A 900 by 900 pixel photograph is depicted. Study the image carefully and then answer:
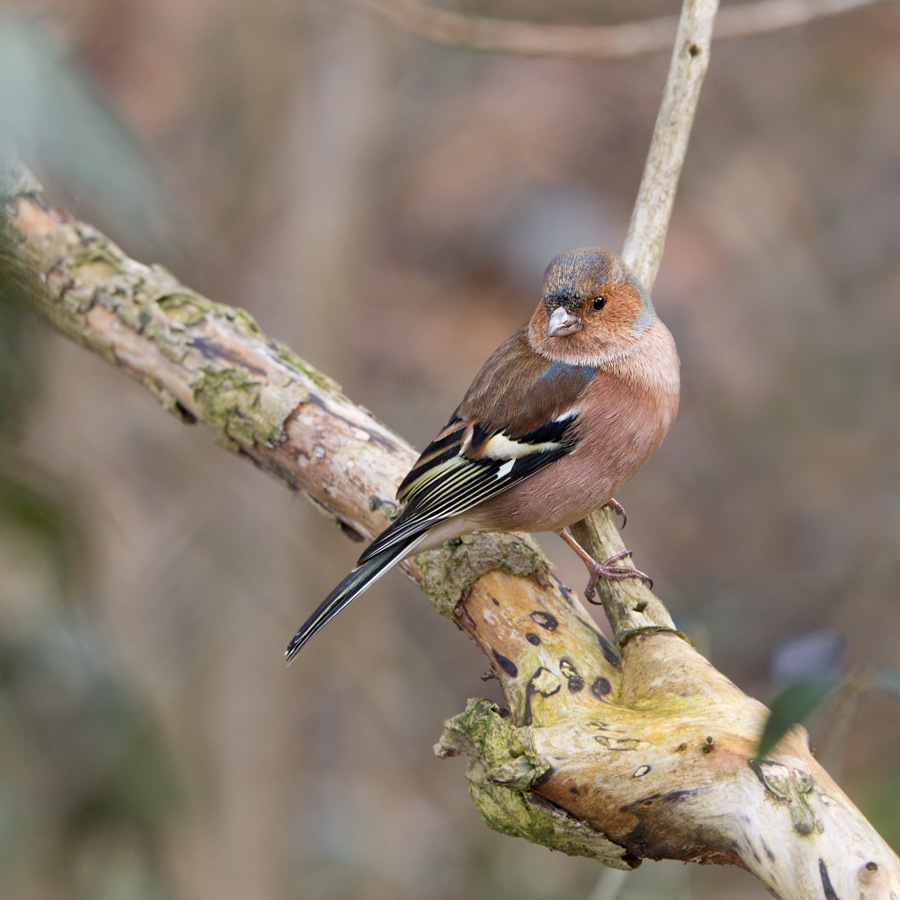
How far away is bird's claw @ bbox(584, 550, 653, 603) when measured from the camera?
3088mm

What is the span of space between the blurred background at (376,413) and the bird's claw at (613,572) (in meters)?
0.21

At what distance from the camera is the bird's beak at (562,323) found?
345cm

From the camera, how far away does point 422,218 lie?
29.0 ft

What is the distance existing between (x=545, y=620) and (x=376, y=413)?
4.78 meters

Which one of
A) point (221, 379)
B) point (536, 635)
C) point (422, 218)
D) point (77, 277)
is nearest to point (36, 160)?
point (536, 635)

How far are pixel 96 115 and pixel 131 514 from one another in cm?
520

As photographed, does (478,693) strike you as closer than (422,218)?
Yes

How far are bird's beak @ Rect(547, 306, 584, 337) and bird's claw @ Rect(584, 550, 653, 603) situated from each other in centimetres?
72

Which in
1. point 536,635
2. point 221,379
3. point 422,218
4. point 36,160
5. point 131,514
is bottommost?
point 36,160

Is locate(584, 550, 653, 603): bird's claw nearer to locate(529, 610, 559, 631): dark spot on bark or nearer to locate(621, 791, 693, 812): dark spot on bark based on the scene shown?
locate(529, 610, 559, 631): dark spot on bark

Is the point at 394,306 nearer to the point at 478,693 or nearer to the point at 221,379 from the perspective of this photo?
the point at 478,693

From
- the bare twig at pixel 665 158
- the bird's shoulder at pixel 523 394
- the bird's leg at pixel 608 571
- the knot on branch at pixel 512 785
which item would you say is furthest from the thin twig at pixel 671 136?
the knot on branch at pixel 512 785

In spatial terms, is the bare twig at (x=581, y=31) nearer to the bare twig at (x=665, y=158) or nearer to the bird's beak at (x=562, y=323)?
the bare twig at (x=665, y=158)

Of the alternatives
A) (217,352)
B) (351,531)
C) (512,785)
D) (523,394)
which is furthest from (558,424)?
(512,785)
